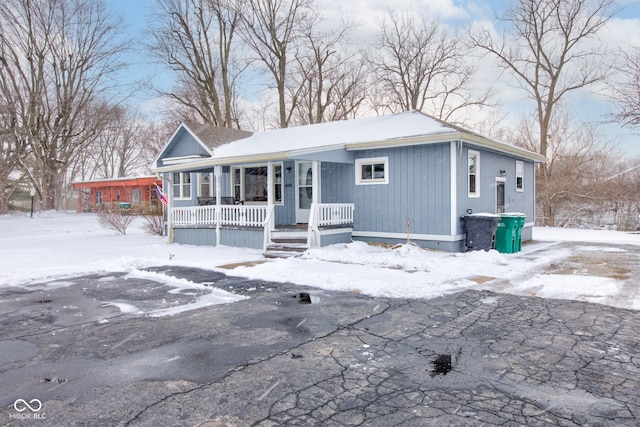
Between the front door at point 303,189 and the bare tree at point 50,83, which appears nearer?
the front door at point 303,189

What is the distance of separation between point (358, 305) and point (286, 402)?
300 cm

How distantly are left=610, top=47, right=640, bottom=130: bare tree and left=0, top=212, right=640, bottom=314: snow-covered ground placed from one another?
171 inches

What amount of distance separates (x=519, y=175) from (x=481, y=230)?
545cm

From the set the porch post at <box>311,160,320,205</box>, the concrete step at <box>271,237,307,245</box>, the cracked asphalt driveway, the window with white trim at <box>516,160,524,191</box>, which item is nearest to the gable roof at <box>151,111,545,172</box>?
the window with white trim at <box>516,160,524,191</box>

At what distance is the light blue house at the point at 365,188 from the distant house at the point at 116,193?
19.3m

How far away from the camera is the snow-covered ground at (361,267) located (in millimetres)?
6878

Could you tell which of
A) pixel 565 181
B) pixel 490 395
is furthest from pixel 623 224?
pixel 490 395

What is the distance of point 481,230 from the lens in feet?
35.4

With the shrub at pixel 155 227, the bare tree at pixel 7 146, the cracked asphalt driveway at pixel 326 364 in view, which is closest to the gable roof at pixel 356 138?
the shrub at pixel 155 227

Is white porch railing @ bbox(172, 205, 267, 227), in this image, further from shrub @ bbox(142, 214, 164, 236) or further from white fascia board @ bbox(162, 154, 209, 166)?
shrub @ bbox(142, 214, 164, 236)

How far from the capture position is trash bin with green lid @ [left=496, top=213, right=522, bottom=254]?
11.2 m

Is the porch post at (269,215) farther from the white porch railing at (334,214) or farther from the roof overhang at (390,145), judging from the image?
the white porch railing at (334,214)

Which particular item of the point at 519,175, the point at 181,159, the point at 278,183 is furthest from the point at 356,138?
the point at 181,159

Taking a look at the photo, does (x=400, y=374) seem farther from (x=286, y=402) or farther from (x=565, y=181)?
(x=565, y=181)
